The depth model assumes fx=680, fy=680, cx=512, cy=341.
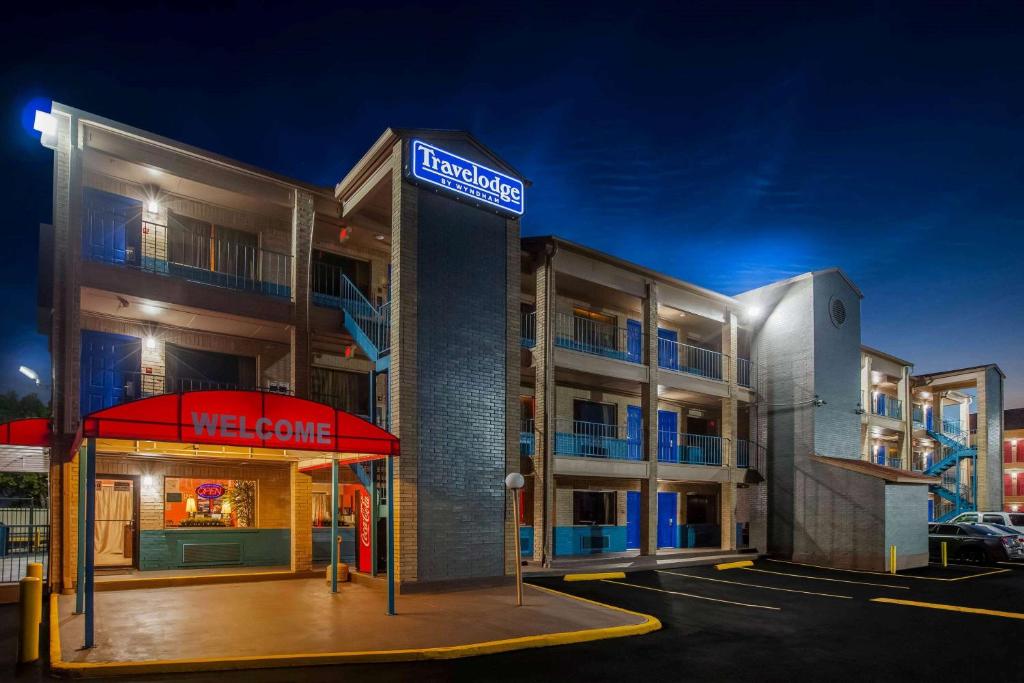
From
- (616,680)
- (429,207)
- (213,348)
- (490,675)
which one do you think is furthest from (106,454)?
(616,680)

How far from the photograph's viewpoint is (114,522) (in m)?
16.7

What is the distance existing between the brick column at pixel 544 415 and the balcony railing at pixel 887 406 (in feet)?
73.9

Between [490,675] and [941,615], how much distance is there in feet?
32.7

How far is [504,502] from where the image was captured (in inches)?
608

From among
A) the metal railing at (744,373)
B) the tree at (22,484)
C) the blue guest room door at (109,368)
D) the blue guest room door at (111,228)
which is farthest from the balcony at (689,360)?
the tree at (22,484)

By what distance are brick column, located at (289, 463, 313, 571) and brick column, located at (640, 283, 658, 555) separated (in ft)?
33.7

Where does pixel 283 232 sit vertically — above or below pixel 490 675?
above

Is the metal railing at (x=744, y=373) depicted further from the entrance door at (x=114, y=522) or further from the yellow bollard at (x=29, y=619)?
the yellow bollard at (x=29, y=619)

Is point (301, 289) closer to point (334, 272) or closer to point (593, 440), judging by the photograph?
point (334, 272)

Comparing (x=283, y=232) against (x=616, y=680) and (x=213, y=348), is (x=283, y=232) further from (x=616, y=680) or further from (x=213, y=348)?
(x=616, y=680)

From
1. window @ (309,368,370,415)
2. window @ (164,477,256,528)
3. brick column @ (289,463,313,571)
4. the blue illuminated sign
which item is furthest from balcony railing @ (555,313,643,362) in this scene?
window @ (164,477,256,528)

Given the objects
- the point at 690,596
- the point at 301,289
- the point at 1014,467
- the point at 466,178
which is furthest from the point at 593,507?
the point at 1014,467

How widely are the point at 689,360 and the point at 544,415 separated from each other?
10.2 meters

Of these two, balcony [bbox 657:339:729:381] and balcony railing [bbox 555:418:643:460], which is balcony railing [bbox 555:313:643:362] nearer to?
balcony [bbox 657:339:729:381]
